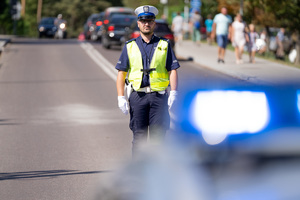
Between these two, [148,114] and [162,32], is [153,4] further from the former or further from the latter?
[148,114]

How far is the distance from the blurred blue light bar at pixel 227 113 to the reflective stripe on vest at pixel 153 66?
373cm

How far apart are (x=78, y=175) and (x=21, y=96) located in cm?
883

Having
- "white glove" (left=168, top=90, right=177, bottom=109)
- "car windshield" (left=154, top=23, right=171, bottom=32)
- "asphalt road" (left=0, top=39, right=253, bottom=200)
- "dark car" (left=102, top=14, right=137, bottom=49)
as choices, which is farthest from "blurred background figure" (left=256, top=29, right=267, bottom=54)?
"white glove" (left=168, top=90, right=177, bottom=109)

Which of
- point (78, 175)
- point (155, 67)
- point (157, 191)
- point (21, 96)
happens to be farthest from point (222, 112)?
point (21, 96)

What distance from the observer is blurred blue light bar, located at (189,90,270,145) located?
2.92 m

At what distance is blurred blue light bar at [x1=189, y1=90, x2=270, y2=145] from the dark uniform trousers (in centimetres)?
372

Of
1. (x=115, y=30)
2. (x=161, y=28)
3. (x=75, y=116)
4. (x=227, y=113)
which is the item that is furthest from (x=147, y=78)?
(x=115, y=30)

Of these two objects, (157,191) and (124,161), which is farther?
(124,161)

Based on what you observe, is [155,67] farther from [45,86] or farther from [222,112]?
[45,86]

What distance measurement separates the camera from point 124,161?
11.0 feet

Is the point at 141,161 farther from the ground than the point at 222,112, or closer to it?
closer to it

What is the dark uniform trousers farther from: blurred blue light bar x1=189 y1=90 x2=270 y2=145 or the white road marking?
the white road marking

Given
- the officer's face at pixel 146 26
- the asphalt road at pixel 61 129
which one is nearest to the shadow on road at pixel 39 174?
the asphalt road at pixel 61 129

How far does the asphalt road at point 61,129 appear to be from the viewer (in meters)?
7.46
